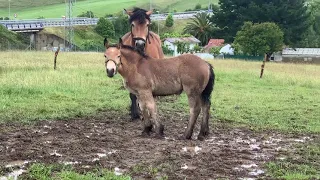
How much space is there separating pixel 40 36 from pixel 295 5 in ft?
141

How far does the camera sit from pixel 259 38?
56.8 m

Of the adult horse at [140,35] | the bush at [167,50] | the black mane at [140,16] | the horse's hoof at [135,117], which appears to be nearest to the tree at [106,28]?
the bush at [167,50]

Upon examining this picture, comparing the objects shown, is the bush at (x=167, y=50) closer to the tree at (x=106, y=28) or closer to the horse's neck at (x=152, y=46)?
the tree at (x=106, y=28)

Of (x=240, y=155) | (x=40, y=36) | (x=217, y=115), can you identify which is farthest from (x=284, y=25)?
(x=240, y=155)

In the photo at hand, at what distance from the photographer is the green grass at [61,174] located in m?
5.61

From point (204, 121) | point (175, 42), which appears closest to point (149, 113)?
point (204, 121)

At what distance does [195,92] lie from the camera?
864 cm

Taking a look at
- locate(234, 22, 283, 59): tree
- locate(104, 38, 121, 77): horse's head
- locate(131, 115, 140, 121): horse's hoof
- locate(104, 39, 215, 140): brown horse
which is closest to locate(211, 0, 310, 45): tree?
locate(234, 22, 283, 59): tree

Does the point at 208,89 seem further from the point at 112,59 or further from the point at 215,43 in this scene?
the point at 215,43

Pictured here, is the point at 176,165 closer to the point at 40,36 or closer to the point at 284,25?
the point at 284,25

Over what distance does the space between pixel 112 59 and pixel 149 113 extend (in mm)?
1287

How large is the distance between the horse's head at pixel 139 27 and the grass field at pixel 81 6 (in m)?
121

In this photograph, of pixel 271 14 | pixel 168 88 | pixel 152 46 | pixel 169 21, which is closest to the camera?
pixel 168 88

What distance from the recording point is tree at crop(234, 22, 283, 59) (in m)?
56.0
